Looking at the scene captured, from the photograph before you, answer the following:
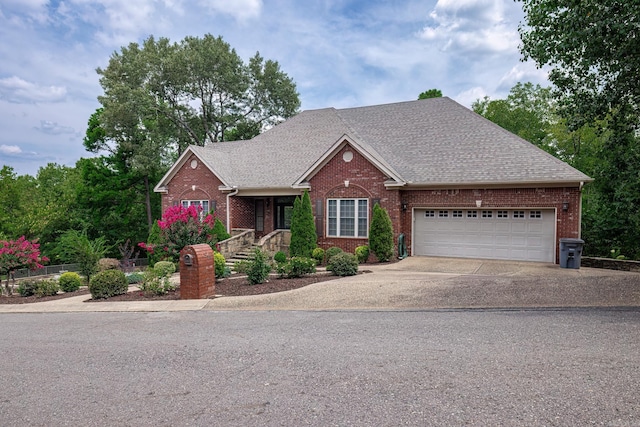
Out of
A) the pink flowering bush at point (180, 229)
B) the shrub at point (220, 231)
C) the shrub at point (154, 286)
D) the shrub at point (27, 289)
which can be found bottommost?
the shrub at point (27, 289)

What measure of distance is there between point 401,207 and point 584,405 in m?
13.3

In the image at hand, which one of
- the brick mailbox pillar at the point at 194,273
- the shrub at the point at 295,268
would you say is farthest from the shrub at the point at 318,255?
the brick mailbox pillar at the point at 194,273

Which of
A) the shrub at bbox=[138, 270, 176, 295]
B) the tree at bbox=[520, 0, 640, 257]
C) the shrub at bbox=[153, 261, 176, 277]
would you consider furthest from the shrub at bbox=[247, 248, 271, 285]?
the tree at bbox=[520, 0, 640, 257]

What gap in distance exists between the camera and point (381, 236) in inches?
620

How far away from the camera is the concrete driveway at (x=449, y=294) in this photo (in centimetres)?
850

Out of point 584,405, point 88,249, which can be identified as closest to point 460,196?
point 584,405

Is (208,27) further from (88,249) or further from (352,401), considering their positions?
(352,401)

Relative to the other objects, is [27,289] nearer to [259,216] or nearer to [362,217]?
[259,216]

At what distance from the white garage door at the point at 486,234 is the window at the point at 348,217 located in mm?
2170

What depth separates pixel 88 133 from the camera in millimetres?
29734

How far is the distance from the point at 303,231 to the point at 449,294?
8.84 m

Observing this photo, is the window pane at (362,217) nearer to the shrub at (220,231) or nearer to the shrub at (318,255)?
the shrub at (318,255)

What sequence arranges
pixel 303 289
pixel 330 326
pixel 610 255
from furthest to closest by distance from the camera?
pixel 610 255
pixel 303 289
pixel 330 326

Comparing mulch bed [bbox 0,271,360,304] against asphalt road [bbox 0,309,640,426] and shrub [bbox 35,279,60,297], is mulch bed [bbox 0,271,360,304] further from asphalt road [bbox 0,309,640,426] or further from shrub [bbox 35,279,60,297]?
asphalt road [bbox 0,309,640,426]
